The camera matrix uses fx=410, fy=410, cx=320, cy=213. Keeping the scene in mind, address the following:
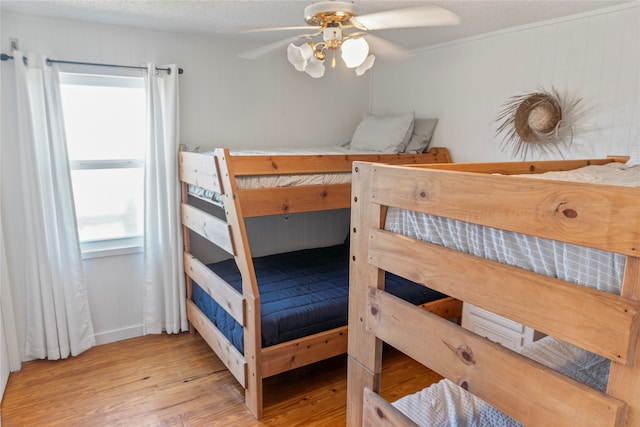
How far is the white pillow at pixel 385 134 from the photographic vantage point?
10.3ft

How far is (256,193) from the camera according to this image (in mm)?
2211

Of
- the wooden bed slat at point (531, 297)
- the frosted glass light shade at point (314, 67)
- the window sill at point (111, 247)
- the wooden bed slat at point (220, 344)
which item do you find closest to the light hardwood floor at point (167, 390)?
the wooden bed slat at point (220, 344)

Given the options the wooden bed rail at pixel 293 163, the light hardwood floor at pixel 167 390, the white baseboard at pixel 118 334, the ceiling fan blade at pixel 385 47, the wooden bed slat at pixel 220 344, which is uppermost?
the ceiling fan blade at pixel 385 47

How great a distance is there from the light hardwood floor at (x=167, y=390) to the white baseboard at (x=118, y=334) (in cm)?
6

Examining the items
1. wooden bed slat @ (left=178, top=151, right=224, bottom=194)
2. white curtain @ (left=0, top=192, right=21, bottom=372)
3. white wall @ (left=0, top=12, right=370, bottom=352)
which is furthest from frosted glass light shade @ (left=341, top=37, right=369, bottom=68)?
white curtain @ (left=0, top=192, right=21, bottom=372)

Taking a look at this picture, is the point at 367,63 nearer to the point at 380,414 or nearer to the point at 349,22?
the point at 349,22

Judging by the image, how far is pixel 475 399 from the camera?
1.38 m

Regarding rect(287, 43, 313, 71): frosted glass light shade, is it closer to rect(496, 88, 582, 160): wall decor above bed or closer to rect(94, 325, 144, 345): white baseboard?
rect(496, 88, 582, 160): wall decor above bed

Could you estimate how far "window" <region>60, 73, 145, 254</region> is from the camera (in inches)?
107

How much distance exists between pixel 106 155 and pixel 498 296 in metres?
2.74

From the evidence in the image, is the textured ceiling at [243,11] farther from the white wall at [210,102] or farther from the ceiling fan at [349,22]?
the ceiling fan at [349,22]

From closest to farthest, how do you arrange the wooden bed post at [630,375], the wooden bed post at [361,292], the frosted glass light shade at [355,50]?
the wooden bed post at [630,375]
the wooden bed post at [361,292]
the frosted glass light shade at [355,50]

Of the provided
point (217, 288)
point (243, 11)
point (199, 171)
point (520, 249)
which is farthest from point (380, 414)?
point (243, 11)

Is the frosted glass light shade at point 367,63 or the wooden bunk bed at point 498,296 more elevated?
the frosted glass light shade at point 367,63
